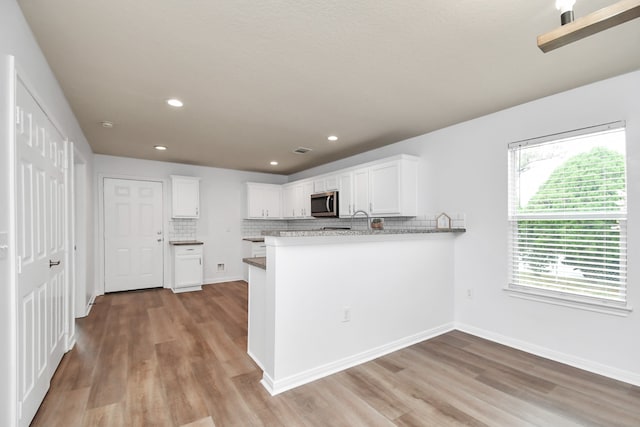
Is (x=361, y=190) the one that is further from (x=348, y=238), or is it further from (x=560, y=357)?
(x=560, y=357)

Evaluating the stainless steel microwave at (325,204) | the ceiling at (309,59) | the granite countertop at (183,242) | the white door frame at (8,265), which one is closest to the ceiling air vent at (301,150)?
the stainless steel microwave at (325,204)

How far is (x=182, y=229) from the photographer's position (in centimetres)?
592

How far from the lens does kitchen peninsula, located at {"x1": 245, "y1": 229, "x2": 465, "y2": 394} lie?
2268 millimetres

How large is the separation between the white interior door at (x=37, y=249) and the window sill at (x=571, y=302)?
12.6 ft

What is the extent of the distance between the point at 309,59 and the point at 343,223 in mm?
3631

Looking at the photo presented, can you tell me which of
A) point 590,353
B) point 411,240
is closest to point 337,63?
point 411,240

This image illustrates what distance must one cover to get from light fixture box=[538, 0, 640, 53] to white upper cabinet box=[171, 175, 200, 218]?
567 cm

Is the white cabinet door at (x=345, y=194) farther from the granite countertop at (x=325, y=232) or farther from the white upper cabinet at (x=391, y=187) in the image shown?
the granite countertop at (x=325, y=232)

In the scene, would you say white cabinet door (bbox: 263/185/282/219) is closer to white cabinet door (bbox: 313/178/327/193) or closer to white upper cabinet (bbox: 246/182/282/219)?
white upper cabinet (bbox: 246/182/282/219)

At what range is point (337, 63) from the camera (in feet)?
7.25

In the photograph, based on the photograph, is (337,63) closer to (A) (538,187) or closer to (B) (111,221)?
(A) (538,187)

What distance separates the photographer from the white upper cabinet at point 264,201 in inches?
252

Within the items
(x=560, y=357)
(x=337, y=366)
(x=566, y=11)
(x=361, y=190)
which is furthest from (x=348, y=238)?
(x=560, y=357)

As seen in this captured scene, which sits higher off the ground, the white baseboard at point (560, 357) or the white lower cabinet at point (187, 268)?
the white lower cabinet at point (187, 268)
